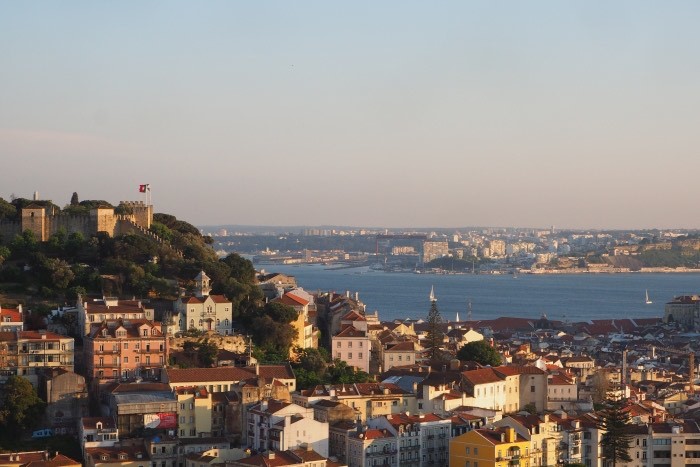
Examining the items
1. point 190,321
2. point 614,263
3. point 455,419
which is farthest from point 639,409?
point 614,263

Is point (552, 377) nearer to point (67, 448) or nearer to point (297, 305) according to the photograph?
point (297, 305)

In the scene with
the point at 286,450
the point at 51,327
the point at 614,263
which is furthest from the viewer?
the point at 614,263

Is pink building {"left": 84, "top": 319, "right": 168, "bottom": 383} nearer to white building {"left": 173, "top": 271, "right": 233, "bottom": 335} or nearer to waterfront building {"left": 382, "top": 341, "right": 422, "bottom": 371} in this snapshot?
white building {"left": 173, "top": 271, "right": 233, "bottom": 335}

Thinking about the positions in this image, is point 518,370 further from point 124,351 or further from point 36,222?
point 36,222

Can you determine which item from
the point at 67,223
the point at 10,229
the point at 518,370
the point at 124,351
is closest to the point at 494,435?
the point at 518,370

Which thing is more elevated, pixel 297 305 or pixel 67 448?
pixel 297 305
